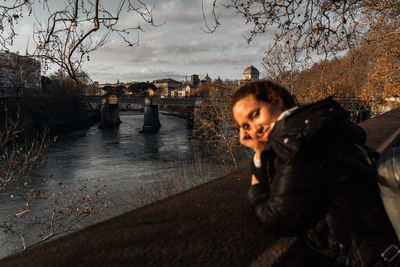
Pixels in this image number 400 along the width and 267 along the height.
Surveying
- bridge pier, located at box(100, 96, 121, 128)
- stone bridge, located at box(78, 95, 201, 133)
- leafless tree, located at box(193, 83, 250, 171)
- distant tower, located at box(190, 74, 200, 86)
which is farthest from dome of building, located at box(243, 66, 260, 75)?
leafless tree, located at box(193, 83, 250, 171)

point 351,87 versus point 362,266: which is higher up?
point 351,87

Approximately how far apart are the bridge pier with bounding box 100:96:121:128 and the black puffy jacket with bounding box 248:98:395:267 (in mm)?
57052

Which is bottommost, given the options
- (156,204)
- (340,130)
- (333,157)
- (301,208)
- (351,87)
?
(156,204)

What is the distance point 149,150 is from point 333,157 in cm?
3229

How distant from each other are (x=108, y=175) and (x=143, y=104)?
33881 mm

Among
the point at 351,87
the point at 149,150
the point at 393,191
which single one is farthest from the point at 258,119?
the point at 351,87

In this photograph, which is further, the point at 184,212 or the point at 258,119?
the point at 184,212

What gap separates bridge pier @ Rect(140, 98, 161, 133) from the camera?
4867cm

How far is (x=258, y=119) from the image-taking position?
1.59m

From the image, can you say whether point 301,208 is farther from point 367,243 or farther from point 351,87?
point 351,87

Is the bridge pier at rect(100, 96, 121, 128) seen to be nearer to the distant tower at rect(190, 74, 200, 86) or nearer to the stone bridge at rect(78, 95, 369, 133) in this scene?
the stone bridge at rect(78, 95, 369, 133)

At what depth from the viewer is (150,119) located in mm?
50719

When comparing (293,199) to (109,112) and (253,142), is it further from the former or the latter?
(109,112)

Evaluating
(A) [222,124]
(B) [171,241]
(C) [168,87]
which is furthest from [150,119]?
(C) [168,87]
